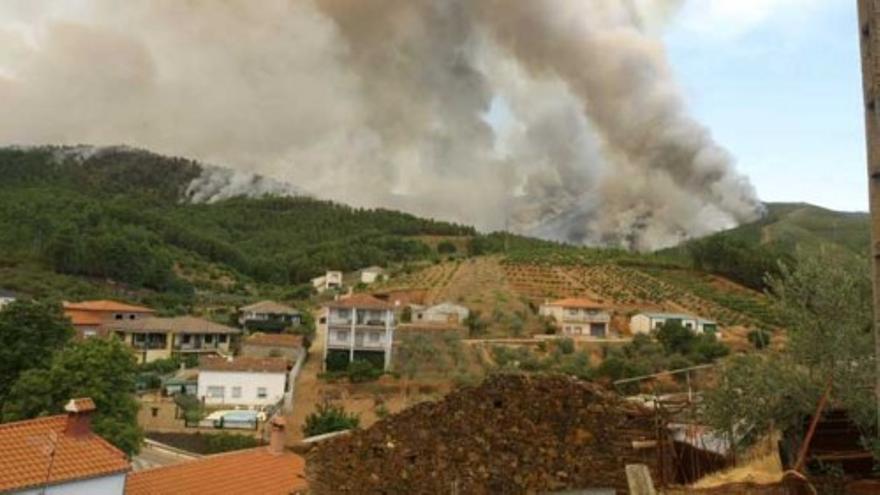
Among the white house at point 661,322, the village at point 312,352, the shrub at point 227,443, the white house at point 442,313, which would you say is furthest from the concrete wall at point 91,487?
the white house at point 661,322

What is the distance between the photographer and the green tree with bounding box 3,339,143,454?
2334 centimetres

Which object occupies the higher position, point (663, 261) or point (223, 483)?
point (663, 261)

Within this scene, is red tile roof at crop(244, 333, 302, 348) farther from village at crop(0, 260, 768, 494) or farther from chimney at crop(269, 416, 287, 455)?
chimney at crop(269, 416, 287, 455)

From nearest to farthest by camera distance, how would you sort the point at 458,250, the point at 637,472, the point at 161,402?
the point at 637,472, the point at 161,402, the point at 458,250

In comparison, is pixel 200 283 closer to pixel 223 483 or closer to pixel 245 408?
pixel 245 408

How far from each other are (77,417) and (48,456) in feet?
4.41

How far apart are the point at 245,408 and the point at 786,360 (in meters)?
36.3

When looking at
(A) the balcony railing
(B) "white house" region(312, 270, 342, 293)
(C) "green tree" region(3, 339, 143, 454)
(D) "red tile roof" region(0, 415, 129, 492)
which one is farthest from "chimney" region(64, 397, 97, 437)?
(B) "white house" region(312, 270, 342, 293)

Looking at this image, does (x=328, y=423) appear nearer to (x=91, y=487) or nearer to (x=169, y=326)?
(x=91, y=487)

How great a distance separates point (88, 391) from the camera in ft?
79.2

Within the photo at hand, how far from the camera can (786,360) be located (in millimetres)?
10570

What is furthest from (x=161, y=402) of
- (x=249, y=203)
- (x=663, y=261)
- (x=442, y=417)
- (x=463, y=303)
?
(x=249, y=203)

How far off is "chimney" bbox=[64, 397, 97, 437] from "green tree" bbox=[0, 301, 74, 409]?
14.5 m

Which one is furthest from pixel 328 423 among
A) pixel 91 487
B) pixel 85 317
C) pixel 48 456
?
pixel 85 317
